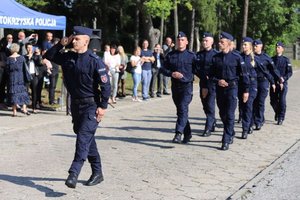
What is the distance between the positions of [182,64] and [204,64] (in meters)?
1.07

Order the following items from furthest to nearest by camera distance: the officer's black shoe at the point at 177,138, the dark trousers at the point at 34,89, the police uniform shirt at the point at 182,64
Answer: the dark trousers at the point at 34,89 < the officer's black shoe at the point at 177,138 < the police uniform shirt at the point at 182,64

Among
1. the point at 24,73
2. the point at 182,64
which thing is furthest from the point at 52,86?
the point at 182,64

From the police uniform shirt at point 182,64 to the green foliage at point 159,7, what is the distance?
17135 millimetres

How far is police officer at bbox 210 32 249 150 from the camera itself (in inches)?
381

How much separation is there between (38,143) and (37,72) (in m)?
4.56

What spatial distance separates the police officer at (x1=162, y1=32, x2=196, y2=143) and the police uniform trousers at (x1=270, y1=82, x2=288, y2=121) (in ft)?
12.8

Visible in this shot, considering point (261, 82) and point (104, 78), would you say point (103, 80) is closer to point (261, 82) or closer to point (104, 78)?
point (104, 78)

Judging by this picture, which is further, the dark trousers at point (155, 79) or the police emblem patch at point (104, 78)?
the dark trousers at point (155, 79)

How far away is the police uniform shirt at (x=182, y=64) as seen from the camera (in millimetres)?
9797

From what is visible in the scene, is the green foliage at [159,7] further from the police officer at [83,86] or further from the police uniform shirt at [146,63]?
the police officer at [83,86]

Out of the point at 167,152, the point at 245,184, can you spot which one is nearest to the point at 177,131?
the point at 167,152

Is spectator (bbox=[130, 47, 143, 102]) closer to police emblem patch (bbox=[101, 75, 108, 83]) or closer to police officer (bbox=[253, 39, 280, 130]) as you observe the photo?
police officer (bbox=[253, 39, 280, 130])

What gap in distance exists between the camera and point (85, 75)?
661cm

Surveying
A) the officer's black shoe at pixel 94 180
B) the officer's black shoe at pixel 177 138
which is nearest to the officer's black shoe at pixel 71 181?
the officer's black shoe at pixel 94 180
